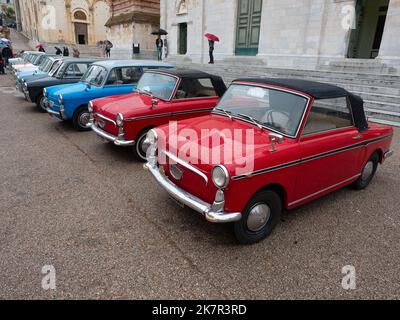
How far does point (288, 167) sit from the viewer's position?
321 cm

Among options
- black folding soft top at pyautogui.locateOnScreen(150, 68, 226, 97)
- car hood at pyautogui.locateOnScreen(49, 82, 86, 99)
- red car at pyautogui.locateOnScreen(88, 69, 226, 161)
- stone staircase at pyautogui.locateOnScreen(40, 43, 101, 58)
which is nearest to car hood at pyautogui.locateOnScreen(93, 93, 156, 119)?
red car at pyautogui.locateOnScreen(88, 69, 226, 161)

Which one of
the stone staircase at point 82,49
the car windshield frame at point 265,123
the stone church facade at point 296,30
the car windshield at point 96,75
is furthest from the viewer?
the stone staircase at point 82,49

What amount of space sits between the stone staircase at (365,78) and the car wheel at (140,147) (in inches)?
278

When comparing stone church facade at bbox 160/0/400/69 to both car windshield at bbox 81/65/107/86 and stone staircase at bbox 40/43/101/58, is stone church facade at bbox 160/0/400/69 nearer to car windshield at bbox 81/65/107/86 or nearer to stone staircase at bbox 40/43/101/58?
car windshield at bbox 81/65/107/86

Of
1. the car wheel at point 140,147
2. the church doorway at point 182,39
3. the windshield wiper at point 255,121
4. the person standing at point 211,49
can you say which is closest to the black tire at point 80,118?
the car wheel at point 140,147

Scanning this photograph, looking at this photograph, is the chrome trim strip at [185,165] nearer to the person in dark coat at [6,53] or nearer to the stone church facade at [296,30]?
the stone church facade at [296,30]

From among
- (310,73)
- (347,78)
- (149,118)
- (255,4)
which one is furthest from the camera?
(255,4)

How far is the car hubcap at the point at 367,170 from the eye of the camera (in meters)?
4.57

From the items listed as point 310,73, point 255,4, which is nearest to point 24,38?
point 255,4

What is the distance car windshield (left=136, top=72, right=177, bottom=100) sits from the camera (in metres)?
5.90

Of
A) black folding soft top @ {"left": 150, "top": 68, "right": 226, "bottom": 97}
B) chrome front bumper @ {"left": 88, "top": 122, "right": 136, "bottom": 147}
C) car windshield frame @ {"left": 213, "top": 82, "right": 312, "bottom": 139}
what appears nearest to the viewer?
car windshield frame @ {"left": 213, "top": 82, "right": 312, "bottom": 139}
